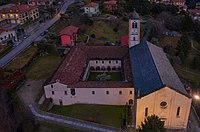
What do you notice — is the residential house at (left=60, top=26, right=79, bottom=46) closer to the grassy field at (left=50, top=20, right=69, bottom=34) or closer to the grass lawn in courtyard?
the grassy field at (left=50, top=20, right=69, bottom=34)

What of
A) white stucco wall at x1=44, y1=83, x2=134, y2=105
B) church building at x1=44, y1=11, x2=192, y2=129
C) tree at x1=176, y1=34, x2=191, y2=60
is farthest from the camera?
tree at x1=176, y1=34, x2=191, y2=60

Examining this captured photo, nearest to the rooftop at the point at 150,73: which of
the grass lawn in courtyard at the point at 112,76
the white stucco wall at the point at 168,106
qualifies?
the white stucco wall at the point at 168,106

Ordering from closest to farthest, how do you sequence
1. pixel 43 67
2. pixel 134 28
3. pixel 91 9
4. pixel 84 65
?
pixel 84 65 < pixel 134 28 < pixel 43 67 < pixel 91 9

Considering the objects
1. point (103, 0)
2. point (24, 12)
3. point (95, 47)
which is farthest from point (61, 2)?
point (95, 47)

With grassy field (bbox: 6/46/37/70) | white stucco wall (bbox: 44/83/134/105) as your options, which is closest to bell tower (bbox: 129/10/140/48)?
white stucco wall (bbox: 44/83/134/105)

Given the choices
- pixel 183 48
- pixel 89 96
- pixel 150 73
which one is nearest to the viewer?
pixel 150 73

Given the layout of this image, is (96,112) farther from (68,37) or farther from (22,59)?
(68,37)

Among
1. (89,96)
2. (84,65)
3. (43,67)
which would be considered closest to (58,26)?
(43,67)
